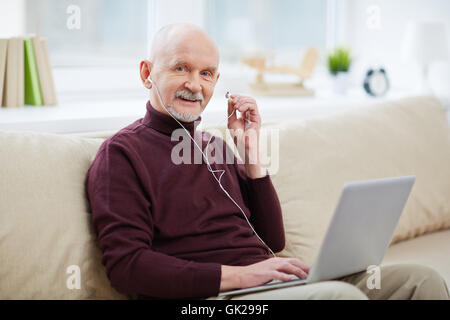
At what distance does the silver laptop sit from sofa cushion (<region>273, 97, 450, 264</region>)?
1.35ft

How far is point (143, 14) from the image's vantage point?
2336 mm

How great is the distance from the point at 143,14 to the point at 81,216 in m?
1.24

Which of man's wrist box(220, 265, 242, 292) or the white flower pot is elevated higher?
the white flower pot

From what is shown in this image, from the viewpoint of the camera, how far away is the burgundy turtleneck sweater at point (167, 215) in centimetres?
120

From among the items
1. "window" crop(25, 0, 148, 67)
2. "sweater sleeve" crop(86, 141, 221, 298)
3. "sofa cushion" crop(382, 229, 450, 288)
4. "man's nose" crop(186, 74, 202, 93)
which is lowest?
"sofa cushion" crop(382, 229, 450, 288)

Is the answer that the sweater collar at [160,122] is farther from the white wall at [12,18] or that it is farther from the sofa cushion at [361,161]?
the white wall at [12,18]

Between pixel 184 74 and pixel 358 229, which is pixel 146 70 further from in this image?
pixel 358 229

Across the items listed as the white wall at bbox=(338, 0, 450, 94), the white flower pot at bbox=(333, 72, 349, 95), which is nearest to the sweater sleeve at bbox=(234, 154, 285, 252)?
the white flower pot at bbox=(333, 72, 349, 95)

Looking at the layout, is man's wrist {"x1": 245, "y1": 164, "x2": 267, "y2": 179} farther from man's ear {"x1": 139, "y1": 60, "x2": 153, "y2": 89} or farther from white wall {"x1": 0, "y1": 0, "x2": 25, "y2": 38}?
white wall {"x1": 0, "y1": 0, "x2": 25, "y2": 38}

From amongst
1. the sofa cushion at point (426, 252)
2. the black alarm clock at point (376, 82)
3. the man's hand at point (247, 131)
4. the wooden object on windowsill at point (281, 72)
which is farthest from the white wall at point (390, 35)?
the man's hand at point (247, 131)

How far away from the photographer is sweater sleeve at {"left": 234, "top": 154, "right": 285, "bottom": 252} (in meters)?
1.49

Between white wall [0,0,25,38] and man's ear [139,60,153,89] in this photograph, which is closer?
man's ear [139,60,153,89]
